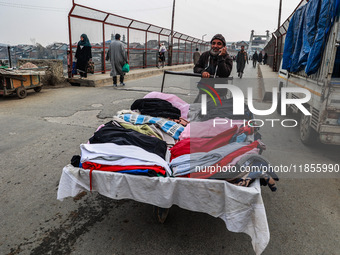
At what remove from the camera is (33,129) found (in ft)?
17.2

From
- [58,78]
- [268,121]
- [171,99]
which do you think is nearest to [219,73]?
[171,99]

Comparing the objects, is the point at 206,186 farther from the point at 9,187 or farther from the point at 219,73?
the point at 219,73

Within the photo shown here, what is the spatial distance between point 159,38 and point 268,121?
16146 millimetres

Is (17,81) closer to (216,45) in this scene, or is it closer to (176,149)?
(216,45)

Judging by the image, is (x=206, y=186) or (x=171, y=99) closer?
(x=206, y=186)

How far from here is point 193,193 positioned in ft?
6.69

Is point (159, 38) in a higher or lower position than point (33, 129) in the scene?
higher

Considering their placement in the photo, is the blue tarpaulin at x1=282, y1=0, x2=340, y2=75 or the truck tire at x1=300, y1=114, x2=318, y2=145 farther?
the truck tire at x1=300, y1=114, x2=318, y2=145

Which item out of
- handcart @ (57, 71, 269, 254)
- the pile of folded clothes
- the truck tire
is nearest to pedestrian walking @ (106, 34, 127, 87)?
the pile of folded clothes

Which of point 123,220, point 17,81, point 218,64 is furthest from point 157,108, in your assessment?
point 17,81

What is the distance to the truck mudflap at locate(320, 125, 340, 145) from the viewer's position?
160 inches

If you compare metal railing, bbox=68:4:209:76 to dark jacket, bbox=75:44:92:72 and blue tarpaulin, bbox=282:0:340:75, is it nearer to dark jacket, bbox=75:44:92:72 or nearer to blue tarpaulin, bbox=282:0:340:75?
dark jacket, bbox=75:44:92:72

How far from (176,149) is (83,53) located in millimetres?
9785

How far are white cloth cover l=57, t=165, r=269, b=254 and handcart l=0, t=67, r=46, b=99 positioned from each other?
21.7 feet
